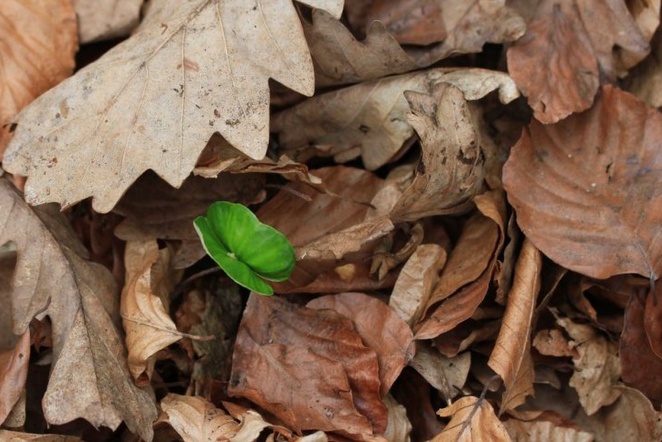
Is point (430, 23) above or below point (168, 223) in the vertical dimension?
above

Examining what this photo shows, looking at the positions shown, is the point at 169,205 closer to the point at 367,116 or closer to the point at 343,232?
the point at 343,232

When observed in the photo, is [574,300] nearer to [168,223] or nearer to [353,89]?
[353,89]

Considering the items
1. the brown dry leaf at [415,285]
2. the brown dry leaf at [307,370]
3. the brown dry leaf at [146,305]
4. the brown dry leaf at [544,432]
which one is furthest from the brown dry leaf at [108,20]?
the brown dry leaf at [544,432]

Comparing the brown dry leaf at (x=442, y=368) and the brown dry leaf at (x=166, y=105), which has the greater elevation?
the brown dry leaf at (x=166, y=105)

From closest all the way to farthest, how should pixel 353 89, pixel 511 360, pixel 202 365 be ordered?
1. pixel 511 360
2. pixel 202 365
3. pixel 353 89

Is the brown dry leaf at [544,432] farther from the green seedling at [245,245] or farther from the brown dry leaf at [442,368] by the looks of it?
the green seedling at [245,245]

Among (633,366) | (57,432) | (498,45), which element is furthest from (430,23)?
(57,432)

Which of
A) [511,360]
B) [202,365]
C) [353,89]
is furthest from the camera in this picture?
[353,89]
